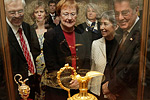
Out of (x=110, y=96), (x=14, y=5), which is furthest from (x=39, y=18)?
(x=110, y=96)

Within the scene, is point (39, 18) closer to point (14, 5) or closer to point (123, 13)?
point (14, 5)

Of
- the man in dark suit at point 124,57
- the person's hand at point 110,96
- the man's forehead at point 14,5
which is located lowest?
the person's hand at point 110,96

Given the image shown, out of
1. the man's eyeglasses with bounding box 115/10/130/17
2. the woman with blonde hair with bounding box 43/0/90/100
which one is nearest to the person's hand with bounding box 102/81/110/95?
the woman with blonde hair with bounding box 43/0/90/100

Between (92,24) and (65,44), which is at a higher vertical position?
(92,24)

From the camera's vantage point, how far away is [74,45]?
4.83 feet

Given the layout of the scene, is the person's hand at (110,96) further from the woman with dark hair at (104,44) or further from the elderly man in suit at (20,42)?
the elderly man in suit at (20,42)

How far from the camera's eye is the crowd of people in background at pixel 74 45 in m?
1.42

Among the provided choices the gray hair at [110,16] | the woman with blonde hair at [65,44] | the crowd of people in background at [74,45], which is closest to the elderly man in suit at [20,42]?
the crowd of people in background at [74,45]

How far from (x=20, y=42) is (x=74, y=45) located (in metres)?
0.41

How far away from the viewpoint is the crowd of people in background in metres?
1.42

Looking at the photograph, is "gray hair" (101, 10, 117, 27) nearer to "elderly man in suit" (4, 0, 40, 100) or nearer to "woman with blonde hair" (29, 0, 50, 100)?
"woman with blonde hair" (29, 0, 50, 100)

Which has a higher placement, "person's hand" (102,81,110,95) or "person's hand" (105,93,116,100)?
"person's hand" (102,81,110,95)

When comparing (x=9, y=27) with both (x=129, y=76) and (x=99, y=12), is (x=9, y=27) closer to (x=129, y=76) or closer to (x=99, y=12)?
(x=99, y=12)

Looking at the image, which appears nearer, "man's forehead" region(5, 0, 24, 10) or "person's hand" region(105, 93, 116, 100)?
"man's forehead" region(5, 0, 24, 10)
